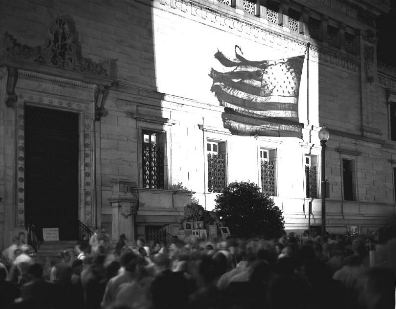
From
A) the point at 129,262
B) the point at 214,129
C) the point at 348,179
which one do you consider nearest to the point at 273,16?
the point at 214,129

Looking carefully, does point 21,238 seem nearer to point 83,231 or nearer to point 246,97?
point 83,231

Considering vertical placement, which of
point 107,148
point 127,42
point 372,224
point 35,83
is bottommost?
point 372,224

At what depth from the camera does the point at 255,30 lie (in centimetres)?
3453

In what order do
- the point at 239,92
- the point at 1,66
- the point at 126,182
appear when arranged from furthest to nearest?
the point at 239,92 → the point at 126,182 → the point at 1,66

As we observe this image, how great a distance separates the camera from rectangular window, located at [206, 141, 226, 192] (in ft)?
103

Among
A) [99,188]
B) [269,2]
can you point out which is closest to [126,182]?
[99,188]

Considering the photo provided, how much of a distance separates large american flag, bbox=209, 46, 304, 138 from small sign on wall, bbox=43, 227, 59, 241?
423 inches

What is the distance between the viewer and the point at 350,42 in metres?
41.9

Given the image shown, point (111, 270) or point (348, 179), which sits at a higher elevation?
point (348, 179)

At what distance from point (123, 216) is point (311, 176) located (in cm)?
1538

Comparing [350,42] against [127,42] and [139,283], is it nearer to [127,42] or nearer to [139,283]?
[127,42]

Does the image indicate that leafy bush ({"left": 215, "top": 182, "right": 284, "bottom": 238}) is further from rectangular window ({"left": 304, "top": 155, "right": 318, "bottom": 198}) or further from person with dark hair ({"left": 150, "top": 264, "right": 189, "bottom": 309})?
person with dark hair ({"left": 150, "top": 264, "right": 189, "bottom": 309})

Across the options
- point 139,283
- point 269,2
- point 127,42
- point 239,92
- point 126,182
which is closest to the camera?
point 139,283

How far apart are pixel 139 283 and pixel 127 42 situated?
2090 cm
